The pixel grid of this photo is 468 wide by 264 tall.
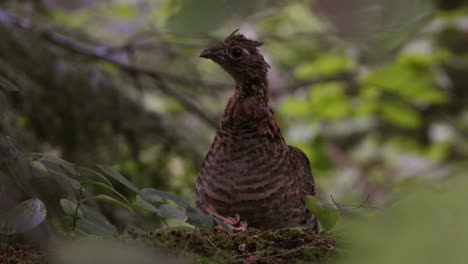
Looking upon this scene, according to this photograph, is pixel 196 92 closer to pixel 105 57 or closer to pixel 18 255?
pixel 105 57

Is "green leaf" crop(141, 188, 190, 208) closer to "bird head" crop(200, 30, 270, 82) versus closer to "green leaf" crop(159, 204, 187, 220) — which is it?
"green leaf" crop(159, 204, 187, 220)

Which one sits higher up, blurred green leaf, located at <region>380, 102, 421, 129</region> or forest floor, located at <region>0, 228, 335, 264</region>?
blurred green leaf, located at <region>380, 102, 421, 129</region>

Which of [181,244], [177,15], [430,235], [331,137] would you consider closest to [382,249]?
[430,235]

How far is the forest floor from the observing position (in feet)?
3.36

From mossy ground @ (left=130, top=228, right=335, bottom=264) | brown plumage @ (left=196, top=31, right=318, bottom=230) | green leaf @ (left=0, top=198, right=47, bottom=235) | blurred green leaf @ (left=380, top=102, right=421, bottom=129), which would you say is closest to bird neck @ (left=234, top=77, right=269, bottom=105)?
brown plumage @ (left=196, top=31, right=318, bottom=230)

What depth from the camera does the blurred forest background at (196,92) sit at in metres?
0.61

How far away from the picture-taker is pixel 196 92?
4.50m

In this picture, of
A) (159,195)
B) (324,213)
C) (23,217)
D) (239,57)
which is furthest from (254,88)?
(23,217)

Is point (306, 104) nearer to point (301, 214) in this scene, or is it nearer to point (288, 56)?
point (288, 56)

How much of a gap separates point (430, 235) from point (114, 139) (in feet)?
9.09

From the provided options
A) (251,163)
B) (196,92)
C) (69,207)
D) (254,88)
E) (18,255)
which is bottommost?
(18,255)

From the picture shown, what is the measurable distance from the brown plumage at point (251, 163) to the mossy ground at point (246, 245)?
1.58 ft

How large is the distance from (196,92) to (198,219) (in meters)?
3.52

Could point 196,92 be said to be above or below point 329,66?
below
